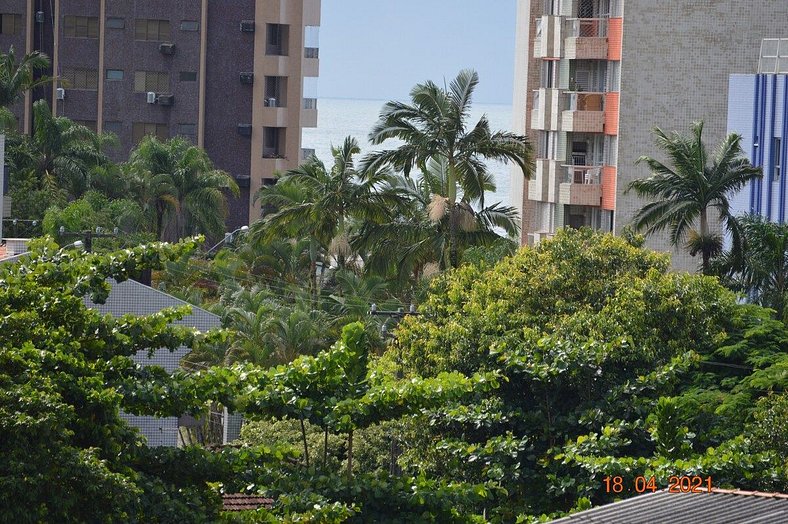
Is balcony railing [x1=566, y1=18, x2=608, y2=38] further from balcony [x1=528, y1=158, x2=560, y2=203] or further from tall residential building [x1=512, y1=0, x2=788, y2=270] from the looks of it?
balcony [x1=528, y1=158, x2=560, y2=203]

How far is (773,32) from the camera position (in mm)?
51875

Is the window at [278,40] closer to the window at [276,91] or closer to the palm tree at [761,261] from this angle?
the window at [276,91]

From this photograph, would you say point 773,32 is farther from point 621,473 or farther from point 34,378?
point 34,378

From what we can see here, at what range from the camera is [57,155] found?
65.1 meters

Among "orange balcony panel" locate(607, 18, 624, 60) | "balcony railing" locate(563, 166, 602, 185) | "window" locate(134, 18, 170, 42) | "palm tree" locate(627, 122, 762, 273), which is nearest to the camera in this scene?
"palm tree" locate(627, 122, 762, 273)

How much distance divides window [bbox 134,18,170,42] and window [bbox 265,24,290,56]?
5.08 meters

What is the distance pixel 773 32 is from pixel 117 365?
1492 inches

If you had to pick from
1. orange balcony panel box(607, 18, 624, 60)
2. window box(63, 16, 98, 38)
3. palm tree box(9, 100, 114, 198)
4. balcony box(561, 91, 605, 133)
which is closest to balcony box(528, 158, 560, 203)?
balcony box(561, 91, 605, 133)

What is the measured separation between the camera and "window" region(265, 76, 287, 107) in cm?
8050

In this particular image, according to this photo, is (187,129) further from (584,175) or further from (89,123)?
(584,175)

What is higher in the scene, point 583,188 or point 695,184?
point 695,184

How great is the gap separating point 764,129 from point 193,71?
42.6 m

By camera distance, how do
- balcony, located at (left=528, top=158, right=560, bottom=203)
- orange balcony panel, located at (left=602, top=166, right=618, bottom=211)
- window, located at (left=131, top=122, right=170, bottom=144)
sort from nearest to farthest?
1. orange balcony panel, located at (left=602, top=166, right=618, bottom=211)
2. balcony, located at (left=528, top=158, right=560, bottom=203)
3. window, located at (left=131, top=122, right=170, bottom=144)

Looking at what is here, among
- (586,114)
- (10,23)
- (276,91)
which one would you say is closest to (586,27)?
(586,114)
